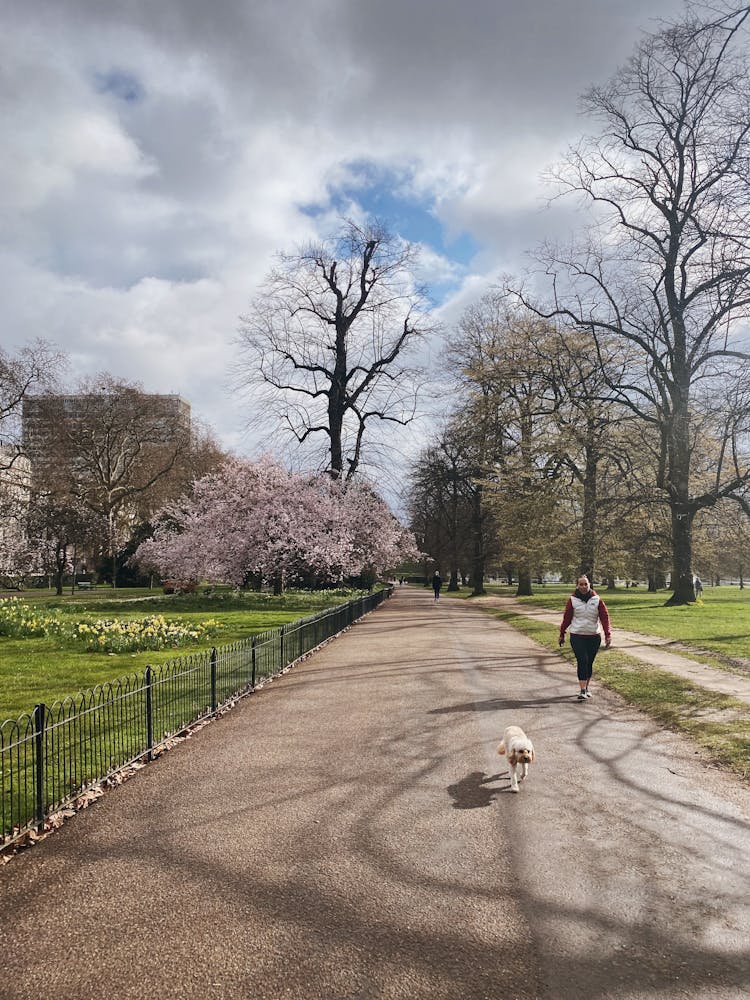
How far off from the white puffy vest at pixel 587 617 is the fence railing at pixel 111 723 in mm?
5099

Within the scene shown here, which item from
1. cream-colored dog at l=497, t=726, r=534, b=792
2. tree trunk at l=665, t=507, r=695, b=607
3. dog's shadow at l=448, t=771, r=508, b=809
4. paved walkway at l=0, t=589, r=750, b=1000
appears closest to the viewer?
paved walkway at l=0, t=589, r=750, b=1000

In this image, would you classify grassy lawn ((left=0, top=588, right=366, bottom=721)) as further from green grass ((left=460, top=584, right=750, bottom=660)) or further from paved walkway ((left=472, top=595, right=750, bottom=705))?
green grass ((left=460, top=584, right=750, bottom=660))

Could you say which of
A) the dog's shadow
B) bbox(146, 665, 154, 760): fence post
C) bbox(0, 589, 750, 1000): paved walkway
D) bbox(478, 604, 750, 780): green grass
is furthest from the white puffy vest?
bbox(146, 665, 154, 760): fence post

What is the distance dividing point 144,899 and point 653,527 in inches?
1276

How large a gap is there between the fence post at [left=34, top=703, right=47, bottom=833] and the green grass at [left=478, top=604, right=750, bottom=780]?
6.17m

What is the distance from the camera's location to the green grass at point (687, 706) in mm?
7582

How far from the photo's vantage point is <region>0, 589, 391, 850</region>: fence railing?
5578mm

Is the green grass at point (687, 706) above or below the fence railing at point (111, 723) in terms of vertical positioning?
below

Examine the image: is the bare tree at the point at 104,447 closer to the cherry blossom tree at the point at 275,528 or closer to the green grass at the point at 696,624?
the cherry blossom tree at the point at 275,528

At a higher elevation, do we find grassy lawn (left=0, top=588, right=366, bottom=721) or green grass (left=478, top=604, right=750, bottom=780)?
grassy lawn (left=0, top=588, right=366, bottom=721)

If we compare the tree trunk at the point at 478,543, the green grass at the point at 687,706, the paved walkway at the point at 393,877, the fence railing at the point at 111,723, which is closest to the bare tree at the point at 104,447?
the tree trunk at the point at 478,543

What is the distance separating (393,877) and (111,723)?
5.71m

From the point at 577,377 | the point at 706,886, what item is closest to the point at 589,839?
the point at 706,886

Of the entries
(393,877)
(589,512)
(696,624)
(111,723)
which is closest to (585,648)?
(111,723)
